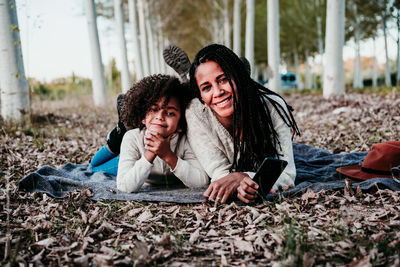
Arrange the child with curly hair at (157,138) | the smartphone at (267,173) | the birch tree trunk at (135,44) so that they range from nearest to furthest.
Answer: the smartphone at (267,173), the child with curly hair at (157,138), the birch tree trunk at (135,44)

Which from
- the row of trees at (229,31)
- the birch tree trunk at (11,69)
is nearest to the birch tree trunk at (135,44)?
the row of trees at (229,31)

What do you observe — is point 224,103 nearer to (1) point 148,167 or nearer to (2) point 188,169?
(2) point 188,169

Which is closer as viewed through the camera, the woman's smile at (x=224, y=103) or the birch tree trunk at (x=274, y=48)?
the woman's smile at (x=224, y=103)

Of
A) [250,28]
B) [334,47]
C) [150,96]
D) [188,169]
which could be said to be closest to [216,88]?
[150,96]

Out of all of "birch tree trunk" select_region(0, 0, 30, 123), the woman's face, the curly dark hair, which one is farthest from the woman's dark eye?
"birch tree trunk" select_region(0, 0, 30, 123)

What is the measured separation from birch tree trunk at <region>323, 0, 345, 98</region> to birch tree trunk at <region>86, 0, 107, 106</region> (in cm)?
760

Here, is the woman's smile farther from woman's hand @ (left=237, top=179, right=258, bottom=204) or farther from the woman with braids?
woman's hand @ (left=237, top=179, right=258, bottom=204)

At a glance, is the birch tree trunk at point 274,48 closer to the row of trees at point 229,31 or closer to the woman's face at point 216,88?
the row of trees at point 229,31

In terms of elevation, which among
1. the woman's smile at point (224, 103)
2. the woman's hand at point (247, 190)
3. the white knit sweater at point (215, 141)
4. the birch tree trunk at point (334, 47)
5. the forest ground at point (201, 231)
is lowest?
the forest ground at point (201, 231)

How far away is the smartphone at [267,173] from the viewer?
2.66 metres

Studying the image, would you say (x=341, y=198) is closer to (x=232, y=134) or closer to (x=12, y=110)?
(x=232, y=134)

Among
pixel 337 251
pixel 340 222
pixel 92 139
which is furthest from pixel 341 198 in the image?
pixel 92 139

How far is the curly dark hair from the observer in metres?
3.35

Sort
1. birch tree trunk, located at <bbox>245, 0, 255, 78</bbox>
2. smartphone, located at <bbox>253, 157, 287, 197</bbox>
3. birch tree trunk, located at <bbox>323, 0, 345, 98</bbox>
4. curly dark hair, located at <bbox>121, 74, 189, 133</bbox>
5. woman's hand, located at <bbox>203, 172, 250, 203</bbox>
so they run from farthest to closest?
birch tree trunk, located at <bbox>245, 0, 255, 78</bbox> < birch tree trunk, located at <bbox>323, 0, 345, 98</bbox> < curly dark hair, located at <bbox>121, 74, 189, 133</bbox> < woman's hand, located at <bbox>203, 172, 250, 203</bbox> < smartphone, located at <bbox>253, 157, 287, 197</bbox>
